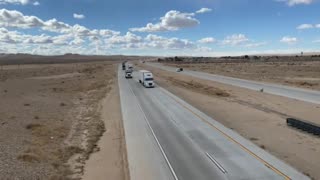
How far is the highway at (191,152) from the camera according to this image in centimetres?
1703

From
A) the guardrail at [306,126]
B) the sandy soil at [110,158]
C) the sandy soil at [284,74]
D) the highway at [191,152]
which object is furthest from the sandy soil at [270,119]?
the sandy soil at [284,74]

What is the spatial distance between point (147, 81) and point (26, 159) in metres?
42.5

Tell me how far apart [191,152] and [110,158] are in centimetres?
439

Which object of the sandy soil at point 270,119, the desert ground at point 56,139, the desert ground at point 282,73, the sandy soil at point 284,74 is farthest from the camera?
the desert ground at point 282,73

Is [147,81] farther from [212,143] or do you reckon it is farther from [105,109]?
[212,143]

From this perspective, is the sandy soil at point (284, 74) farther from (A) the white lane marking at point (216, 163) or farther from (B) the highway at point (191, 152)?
(A) the white lane marking at point (216, 163)

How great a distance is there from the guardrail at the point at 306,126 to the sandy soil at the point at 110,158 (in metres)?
12.4

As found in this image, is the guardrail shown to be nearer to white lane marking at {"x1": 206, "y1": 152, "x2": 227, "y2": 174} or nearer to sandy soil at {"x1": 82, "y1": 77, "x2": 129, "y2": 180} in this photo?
white lane marking at {"x1": 206, "y1": 152, "x2": 227, "y2": 174}

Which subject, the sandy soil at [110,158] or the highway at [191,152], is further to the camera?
the sandy soil at [110,158]

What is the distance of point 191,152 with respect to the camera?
20.8 metres

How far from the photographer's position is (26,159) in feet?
64.6

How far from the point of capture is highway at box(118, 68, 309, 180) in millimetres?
17031

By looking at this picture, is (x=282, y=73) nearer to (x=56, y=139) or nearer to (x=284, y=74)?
(x=284, y=74)

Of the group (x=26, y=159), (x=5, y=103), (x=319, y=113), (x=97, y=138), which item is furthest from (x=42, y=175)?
(x=5, y=103)
